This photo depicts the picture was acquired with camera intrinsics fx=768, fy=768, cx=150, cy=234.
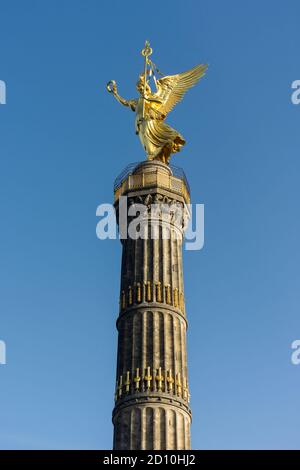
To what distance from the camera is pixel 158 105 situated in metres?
50.7

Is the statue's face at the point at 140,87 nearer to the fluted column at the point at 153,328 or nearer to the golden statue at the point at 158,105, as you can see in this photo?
the golden statue at the point at 158,105

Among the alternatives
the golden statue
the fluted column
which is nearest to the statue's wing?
the golden statue

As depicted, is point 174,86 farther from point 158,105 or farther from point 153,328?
point 153,328

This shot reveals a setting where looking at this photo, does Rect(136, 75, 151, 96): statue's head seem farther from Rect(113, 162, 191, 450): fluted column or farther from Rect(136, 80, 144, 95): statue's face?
Rect(113, 162, 191, 450): fluted column

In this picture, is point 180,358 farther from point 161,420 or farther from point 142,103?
point 142,103

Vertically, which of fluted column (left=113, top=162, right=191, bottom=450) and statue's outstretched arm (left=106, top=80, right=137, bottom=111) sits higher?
statue's outstretched arm (left=106, top=80, right=137, bottom=111)

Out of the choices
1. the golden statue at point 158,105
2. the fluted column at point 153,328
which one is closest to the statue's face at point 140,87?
the golden statue at point 158,105

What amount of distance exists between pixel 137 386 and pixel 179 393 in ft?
7.31

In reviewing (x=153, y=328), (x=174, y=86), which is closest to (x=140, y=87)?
(x=174, y=86)

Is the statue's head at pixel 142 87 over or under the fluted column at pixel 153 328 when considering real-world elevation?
over

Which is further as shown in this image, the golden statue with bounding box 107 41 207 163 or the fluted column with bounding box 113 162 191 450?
the golden statue with bounding box 107 41 207 163

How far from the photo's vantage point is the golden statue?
49.0 meters

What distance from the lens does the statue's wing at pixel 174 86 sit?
5103cm
